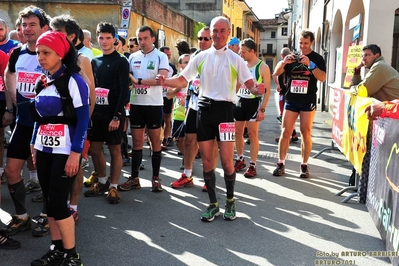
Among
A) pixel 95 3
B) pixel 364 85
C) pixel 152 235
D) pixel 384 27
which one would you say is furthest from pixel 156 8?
pixel 152 235

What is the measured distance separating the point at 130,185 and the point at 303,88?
9.77 ft

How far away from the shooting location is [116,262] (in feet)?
11.7

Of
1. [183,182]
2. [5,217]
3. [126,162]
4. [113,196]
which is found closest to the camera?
[5,217]

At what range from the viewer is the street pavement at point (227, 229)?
12.1 ft

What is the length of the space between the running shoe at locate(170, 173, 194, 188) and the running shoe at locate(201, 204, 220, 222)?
48.4 inches

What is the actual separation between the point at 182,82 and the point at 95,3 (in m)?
11.0

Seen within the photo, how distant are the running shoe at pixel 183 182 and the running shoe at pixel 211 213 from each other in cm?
123

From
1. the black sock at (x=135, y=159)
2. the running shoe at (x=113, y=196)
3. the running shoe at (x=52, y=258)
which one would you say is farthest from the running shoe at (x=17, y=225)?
the black sock at (x=135, y=159)

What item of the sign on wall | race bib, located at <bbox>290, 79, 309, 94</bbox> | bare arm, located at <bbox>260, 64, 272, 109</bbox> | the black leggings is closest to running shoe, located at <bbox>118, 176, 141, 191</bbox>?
bare arm, located at <bbox>260, 64, 272, 109</bbox>

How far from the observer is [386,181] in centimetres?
378

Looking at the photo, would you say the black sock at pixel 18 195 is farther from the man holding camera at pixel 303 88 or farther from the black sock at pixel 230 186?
the man holding camera at pixel 303 88

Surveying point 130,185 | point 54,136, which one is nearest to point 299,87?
point 130,185

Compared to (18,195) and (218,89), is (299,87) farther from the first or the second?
(18,195)

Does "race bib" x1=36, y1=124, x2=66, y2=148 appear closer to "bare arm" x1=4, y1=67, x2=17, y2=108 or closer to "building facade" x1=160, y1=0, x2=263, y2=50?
"bare arm" x1=4, y1=67, x2=17, y2=108
